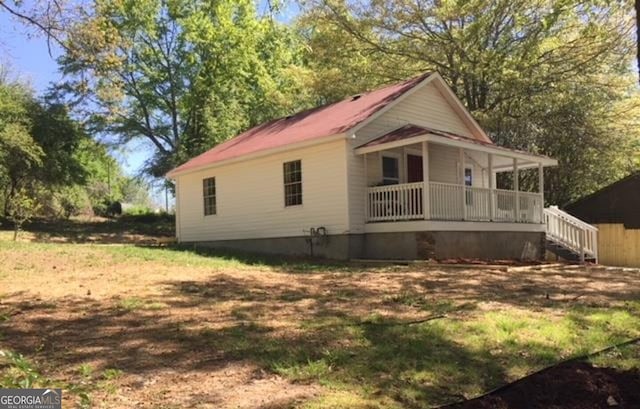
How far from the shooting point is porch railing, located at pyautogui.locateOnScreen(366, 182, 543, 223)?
14883 mm

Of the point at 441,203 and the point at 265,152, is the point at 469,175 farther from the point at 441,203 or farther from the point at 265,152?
the point at 265,152

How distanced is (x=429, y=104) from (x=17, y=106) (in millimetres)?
19453

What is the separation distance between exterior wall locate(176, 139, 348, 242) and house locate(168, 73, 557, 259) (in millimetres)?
33

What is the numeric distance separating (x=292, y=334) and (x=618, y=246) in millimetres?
17614

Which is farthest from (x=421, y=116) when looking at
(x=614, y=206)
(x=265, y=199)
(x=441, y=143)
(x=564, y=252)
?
(x=614, y=206)

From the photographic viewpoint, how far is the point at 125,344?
225 inches

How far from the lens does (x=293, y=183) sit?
1684 cm

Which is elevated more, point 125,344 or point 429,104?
point 429,104

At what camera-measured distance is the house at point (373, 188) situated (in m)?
15.0

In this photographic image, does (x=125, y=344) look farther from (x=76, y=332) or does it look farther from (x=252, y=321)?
(x=252, y=321)

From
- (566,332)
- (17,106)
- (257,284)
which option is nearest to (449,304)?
(566,332)

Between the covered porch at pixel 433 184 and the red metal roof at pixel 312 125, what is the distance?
101 cm

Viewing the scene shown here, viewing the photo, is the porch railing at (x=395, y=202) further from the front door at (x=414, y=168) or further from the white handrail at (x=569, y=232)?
the white handrail at (x=569, y=232)

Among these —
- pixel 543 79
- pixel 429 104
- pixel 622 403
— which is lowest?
pixel 622 403
